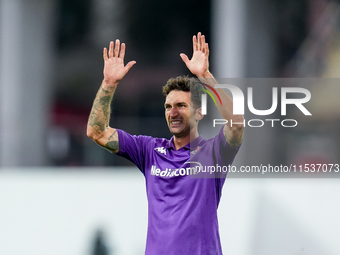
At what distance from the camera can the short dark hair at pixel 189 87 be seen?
6.88ft

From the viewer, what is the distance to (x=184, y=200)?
1889 mm

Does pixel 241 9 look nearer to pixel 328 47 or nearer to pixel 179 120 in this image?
pixel 328 47

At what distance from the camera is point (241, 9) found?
3.54m

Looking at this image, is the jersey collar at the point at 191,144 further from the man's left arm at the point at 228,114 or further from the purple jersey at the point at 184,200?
the man's left arm at the point at 228,114

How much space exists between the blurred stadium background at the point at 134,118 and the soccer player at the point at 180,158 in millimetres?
1291

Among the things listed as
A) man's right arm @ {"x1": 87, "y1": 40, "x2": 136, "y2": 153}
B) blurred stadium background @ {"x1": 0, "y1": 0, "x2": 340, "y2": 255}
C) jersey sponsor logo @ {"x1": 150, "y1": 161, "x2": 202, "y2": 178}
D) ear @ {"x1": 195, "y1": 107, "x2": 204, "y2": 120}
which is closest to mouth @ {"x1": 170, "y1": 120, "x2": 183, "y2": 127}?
ear @ {"x1": 195, "y1": 107, "x2": 204, "y2": 120}

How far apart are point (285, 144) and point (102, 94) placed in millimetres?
2140

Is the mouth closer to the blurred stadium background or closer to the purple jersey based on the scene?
the purple jersey

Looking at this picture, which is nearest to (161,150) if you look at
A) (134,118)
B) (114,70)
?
(114,70)

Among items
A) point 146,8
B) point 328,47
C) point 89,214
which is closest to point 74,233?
point 89,214

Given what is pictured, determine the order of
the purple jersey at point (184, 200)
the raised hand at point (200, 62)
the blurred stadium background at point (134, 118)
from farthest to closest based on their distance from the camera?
the blurred stadium background at point (134, 118), the raised hand at point (200, 62), the purple jersey at point (184, 200)

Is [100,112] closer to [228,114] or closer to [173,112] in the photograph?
[173,112]

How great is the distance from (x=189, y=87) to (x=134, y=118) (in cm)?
160

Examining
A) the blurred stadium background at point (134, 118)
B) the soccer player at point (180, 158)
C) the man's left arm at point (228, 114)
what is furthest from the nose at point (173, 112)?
the blurred stadium background at point (134, 118)
